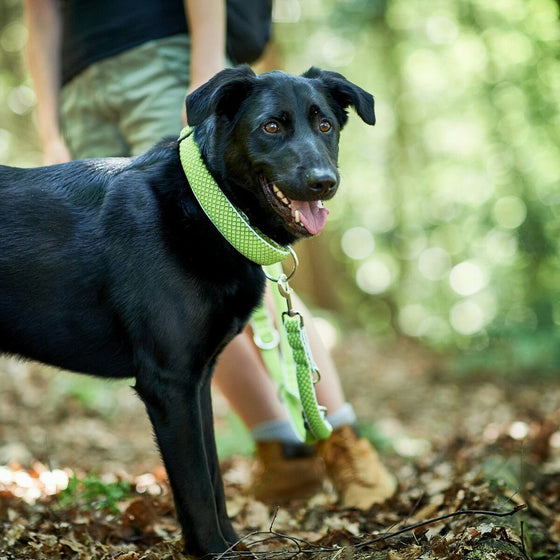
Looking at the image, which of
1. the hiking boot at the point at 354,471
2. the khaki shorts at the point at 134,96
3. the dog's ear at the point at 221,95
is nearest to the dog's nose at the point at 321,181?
the dog's ear at the point at 221,95

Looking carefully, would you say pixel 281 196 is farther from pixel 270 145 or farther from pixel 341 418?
pixel 341 418

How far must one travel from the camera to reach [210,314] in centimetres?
229

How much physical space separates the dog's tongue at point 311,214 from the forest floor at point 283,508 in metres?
1.06

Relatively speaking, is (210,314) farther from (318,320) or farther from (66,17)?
(318,320)

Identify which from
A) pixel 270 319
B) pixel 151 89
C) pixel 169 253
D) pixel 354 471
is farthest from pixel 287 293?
pixel 151 89

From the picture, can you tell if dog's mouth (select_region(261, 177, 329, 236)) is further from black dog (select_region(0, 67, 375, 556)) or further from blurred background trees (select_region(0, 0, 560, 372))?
blurred background trees (select_region(0, 0, 560, 372))

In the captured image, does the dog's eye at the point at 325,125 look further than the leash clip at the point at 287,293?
No

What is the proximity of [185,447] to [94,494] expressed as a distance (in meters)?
1.08

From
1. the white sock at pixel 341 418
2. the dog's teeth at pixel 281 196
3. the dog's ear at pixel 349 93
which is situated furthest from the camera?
the white sock at pixel 341 418

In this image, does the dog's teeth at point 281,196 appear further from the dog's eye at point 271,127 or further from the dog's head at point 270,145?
the dog's eye at point 271,127

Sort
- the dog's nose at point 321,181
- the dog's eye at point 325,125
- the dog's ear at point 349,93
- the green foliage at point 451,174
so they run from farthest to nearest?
the green foliage at point 451,174 → the dog's ear at point 349,93 → the dog's eye at point 325,125 → the dog's nose at point 321,181

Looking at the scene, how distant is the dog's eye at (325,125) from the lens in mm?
2517

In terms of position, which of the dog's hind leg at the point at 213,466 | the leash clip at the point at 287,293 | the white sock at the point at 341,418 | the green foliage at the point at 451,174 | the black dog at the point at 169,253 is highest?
the black dog at the point at 169,253

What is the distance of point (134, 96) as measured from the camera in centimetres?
308
